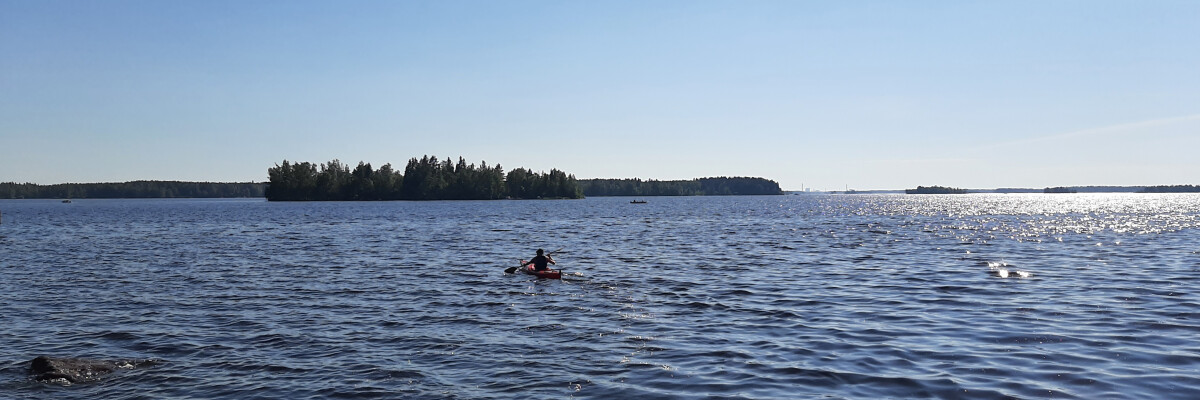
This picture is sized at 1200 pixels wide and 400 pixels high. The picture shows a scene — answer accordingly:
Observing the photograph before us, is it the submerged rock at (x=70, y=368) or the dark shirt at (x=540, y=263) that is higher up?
the dark shirt at (x=540, y=263)

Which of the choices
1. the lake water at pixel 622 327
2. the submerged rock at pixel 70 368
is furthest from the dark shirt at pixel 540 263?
the submerged rock at pixel 70 368

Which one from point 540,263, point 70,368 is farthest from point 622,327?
point 540,263

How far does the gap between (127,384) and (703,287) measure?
20.2 metres

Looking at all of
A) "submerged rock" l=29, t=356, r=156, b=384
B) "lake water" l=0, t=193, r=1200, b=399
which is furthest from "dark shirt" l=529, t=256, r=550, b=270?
"submerged rock" l=29, t=356, r=156, b=384

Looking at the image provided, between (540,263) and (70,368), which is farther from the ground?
(540,263)

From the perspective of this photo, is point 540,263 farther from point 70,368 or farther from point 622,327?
point 70,368

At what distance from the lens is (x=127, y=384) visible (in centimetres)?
1616

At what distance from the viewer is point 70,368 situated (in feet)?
54.5

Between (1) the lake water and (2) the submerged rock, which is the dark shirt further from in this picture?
(2) the submerged rock

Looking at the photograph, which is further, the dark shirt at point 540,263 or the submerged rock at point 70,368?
the dark shirt at point 540,263

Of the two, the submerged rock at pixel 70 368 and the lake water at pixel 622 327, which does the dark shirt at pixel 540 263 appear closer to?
the lake water at pixel 622 327

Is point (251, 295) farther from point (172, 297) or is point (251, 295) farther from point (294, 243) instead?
point (294, 243)

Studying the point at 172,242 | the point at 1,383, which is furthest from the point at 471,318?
the point at 172,242

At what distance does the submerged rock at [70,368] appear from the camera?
53.2 ft
